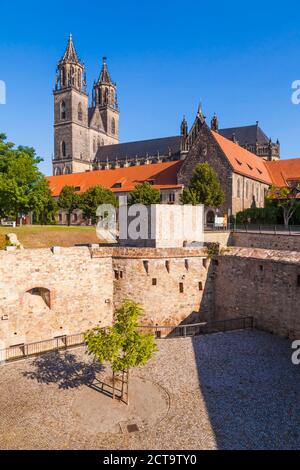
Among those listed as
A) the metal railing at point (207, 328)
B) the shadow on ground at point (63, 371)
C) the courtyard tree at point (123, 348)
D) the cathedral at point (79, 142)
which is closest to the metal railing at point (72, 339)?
the metal railing at point (207, 328)

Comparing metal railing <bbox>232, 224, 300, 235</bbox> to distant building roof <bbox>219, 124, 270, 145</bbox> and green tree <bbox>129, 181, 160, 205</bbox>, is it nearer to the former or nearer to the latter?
green tree <bbox>129, 181, 160, 205</bbox>

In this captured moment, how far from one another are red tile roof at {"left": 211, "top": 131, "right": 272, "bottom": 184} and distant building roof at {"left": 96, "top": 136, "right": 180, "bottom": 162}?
29.1 m

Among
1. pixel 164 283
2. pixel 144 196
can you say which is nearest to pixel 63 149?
pixel 144 196

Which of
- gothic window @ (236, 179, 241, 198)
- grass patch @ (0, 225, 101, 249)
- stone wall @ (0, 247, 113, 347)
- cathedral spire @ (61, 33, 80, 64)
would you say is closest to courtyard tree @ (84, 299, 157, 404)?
stone wall @ (0, 247, 113, 347)

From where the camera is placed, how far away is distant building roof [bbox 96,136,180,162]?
3401 inches

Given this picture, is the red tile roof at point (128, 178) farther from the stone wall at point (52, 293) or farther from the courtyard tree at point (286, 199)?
the stone wall at point (52, 293)

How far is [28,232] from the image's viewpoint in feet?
98.6

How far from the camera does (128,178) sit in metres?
61.6

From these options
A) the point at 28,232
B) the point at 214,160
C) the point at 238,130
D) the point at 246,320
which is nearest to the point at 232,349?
the point at 246,320

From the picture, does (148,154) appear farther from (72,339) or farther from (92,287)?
(72,339)

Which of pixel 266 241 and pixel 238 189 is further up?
pixel 238 189

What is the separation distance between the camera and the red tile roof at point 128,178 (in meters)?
56.1

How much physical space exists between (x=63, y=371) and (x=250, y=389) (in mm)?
8459
